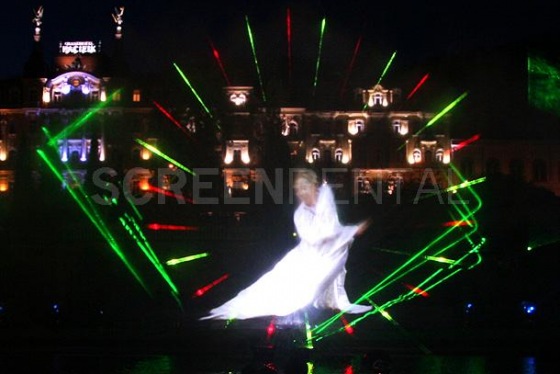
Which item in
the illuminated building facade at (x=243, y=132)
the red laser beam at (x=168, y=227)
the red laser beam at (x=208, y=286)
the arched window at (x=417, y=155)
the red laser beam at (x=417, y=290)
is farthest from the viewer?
the arched window at (x=417, y=155)

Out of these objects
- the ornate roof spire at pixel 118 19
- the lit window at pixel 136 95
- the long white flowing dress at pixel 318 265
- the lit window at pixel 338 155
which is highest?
the ornate roof spire at pixel 118 19

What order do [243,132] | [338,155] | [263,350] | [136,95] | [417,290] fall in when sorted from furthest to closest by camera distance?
[136,95]
[338,155]
[243,132]
[417,290]
[263,350]

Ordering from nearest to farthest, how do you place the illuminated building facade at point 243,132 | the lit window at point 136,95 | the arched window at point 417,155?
1. the illuminated building facade at point 243,132
2. the arched window at point 417,155
3. the lit window at point 136,95

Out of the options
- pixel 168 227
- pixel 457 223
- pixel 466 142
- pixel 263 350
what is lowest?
pixel 263 350

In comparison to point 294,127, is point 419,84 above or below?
above

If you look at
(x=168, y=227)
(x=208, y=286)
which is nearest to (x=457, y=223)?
(x=208, y=286)

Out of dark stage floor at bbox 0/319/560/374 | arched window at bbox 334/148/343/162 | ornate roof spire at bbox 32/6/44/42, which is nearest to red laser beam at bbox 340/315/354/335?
dark stage floor at bbox 0/319/560/374

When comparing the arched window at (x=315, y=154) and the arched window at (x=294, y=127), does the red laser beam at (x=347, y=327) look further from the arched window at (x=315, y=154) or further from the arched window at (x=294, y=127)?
the arched window at (x=294, y=127)

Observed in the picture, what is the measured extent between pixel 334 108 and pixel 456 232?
22070 mm

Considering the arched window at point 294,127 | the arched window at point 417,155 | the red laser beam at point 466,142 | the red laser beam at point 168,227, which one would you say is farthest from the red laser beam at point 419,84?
the red laser beam at point 168,227

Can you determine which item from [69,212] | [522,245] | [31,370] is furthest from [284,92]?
[31,370]

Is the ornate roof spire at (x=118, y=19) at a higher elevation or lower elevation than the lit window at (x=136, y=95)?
higher

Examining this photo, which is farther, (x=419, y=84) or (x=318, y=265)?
(x=419, y=84)

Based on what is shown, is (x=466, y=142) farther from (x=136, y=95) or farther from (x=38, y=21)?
(x=38, y=21)
